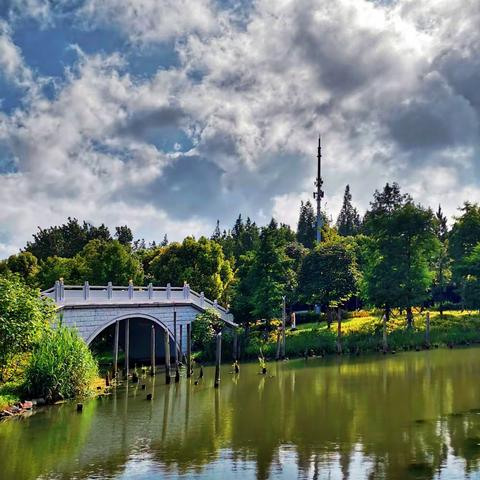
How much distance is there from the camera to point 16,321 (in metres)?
31.6

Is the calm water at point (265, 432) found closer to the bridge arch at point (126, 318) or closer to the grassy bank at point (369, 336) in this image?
the bridge arch at point (126, 318)

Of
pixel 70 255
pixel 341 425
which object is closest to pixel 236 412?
pixel 341 425

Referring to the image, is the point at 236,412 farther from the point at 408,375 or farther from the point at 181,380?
the point at 408,375

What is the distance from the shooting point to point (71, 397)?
34.4 metres

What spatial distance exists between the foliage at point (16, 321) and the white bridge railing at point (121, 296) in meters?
4.12

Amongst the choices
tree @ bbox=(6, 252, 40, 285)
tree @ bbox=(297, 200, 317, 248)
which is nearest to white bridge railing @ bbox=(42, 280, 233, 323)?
tree @ bbox=(6, 252, 40, 285)

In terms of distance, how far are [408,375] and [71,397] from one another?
22.9 m

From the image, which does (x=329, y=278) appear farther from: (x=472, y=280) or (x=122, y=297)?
(x=122, y=297)

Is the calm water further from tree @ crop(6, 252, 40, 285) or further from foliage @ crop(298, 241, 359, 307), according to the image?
tree @ crop(6, 252, 40, 285)

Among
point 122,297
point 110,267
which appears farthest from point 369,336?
point 110,267

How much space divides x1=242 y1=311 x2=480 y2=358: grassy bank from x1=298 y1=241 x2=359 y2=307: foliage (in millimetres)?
2979

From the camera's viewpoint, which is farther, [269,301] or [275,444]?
[269,301]

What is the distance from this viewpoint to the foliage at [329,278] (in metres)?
64.2

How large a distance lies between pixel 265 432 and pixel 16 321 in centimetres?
1422
